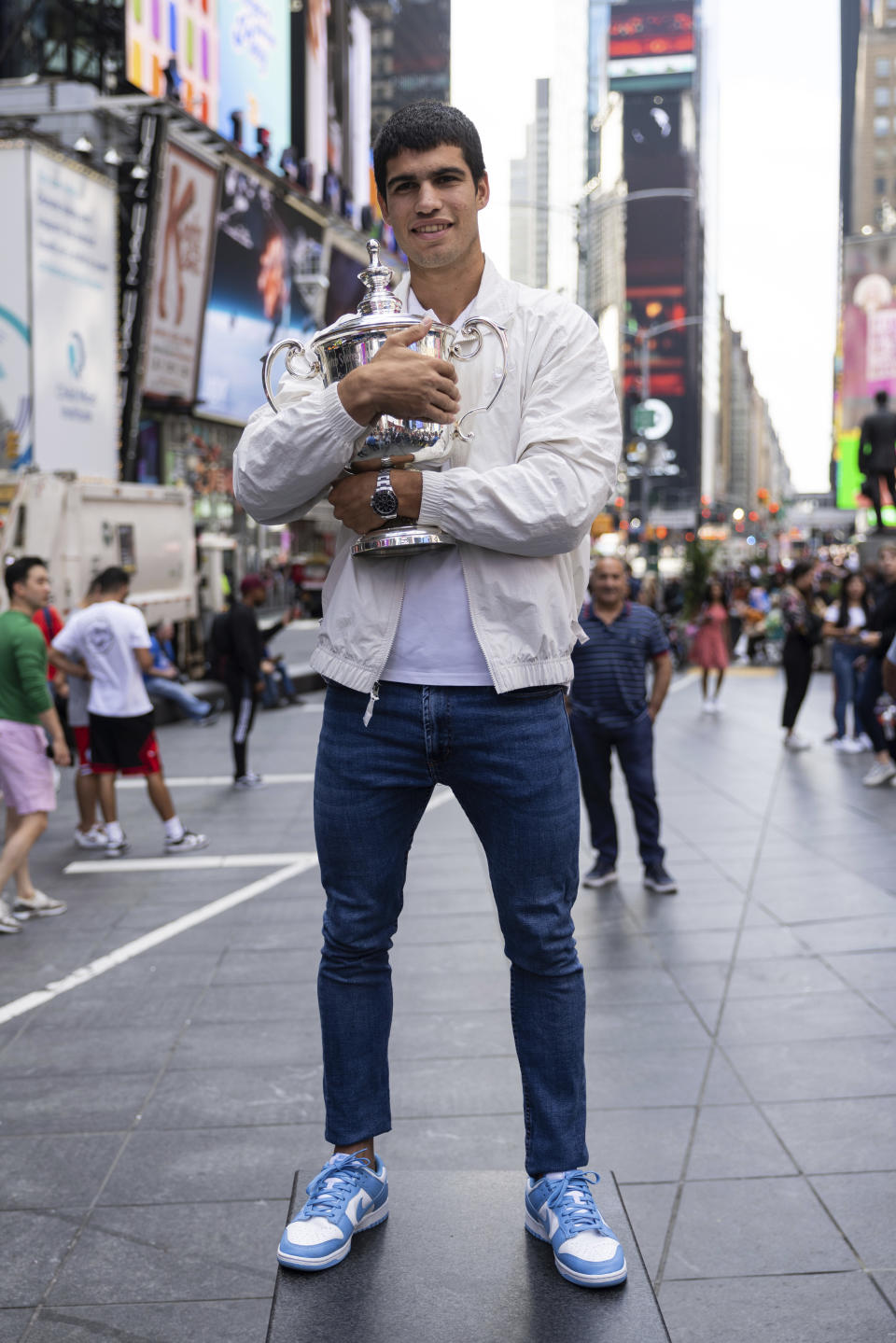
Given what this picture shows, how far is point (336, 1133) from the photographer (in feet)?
9.27

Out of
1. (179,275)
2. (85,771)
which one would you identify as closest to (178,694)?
(85,771)

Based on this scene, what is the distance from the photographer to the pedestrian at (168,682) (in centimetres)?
1078

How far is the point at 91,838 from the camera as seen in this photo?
9.18 m

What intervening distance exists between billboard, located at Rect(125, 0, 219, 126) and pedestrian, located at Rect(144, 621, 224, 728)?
13630 millimetres

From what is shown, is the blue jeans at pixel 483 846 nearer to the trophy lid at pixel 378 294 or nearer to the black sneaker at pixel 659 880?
the trophy lid at pixel 378 294

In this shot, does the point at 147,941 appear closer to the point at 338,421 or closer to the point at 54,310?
the point at 338,421

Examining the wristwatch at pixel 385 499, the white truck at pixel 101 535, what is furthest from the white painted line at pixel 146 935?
the white truck at pixel 101 535

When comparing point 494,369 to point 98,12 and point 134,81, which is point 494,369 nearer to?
point 134,81

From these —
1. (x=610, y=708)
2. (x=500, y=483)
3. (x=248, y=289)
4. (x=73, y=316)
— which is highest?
(x=248, y=289)

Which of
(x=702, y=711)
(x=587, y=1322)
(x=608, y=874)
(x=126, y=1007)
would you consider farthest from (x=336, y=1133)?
(x=702, y=711)

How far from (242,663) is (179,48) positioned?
855 inches

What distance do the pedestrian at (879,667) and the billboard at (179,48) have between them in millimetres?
21215

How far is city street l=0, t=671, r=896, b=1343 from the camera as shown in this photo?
9.50 ft

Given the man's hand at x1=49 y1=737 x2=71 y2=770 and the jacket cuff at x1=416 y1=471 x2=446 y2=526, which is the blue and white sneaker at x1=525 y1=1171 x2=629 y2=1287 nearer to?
the jacket cuff at x1=416 y1=471 x2=446 y2=526
